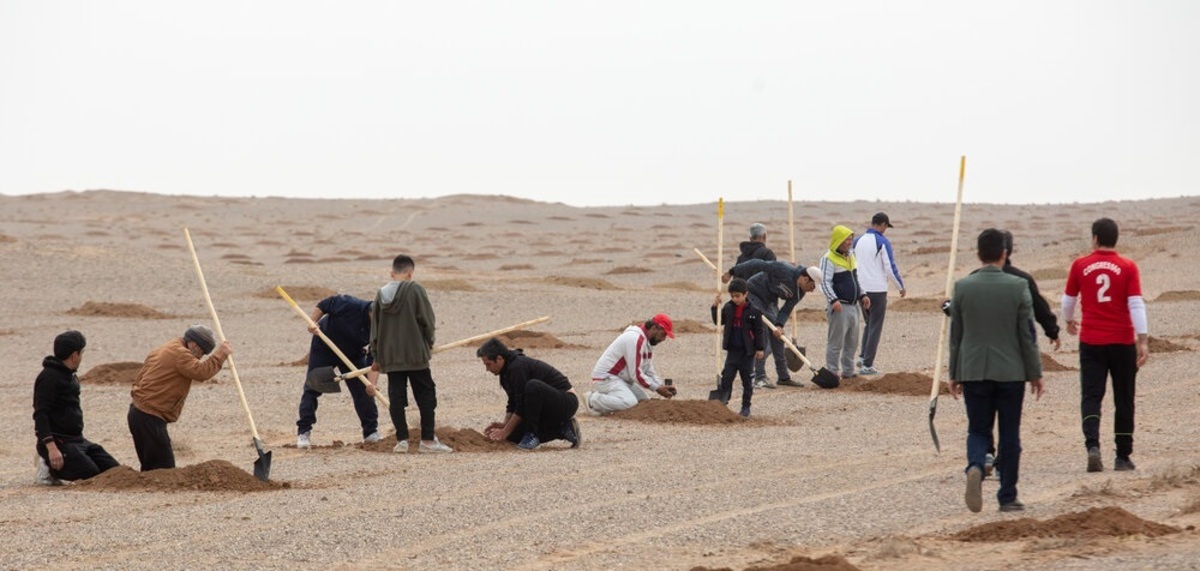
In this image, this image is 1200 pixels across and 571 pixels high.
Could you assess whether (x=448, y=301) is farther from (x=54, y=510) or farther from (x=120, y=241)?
(x=120, y=241)

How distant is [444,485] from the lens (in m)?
11.4

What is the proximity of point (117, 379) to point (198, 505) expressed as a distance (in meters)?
10.3

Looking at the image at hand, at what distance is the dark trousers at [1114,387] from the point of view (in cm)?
1082

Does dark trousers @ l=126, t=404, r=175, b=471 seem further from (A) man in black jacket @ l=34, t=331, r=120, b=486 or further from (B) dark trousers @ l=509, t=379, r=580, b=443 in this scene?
(B) dark trousers @ l=509, t=379, r=580, b=443

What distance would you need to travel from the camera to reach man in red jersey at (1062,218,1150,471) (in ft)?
35.1

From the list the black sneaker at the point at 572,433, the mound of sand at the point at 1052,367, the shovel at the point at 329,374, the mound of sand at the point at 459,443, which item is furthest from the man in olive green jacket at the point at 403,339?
the mound of sand at the point at 1052,367

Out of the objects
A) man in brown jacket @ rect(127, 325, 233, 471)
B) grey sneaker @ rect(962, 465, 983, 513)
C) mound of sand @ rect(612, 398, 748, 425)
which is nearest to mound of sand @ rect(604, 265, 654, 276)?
mound of sand @ rect(612, 398, 748, 425)

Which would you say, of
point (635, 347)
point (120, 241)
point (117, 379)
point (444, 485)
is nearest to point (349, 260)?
point (120, 241)

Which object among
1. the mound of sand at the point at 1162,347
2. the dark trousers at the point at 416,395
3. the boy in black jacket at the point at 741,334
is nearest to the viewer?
the dark trousers at the point at 416,395

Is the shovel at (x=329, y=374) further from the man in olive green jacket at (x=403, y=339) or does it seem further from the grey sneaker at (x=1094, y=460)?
the grey sneaker at (x=1094, y=460)

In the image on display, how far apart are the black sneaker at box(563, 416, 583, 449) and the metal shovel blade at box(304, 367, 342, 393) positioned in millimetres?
2119

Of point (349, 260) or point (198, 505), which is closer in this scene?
point (198, 505)

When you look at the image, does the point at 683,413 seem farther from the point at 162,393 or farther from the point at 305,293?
the point at 305,293

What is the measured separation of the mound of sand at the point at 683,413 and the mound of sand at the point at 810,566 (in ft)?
23.7
